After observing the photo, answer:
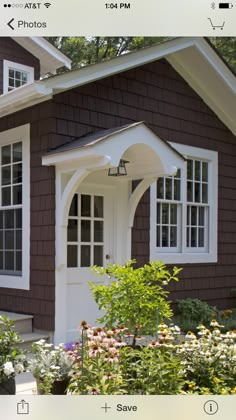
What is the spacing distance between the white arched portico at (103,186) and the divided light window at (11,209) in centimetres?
61

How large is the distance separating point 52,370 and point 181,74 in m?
4.25

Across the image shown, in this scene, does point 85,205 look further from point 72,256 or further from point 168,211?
point 168,211

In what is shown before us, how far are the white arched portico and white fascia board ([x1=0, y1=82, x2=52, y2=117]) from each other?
51cm

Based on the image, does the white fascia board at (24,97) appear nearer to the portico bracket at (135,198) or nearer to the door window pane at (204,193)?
the portico bracket at (135,198)

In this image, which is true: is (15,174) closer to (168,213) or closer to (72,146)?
(72,146)

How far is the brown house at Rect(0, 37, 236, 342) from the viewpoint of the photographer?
412 cm

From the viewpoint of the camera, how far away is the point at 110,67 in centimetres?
432

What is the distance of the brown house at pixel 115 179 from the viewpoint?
4.12 meters

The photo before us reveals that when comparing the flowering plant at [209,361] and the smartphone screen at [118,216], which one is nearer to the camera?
the smartphone screen at [118,216]

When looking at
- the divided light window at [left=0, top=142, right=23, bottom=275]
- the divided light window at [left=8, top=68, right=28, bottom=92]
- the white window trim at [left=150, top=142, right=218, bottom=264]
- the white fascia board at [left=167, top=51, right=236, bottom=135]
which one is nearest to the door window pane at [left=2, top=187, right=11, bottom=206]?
the divided light window at [left=0, top=142, right=23, bottom=275]

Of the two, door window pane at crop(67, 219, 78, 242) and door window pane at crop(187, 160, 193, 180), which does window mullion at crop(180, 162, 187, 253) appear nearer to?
door window pane at crop(187, 160, 193, 180)

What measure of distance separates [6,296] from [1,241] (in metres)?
0.61
